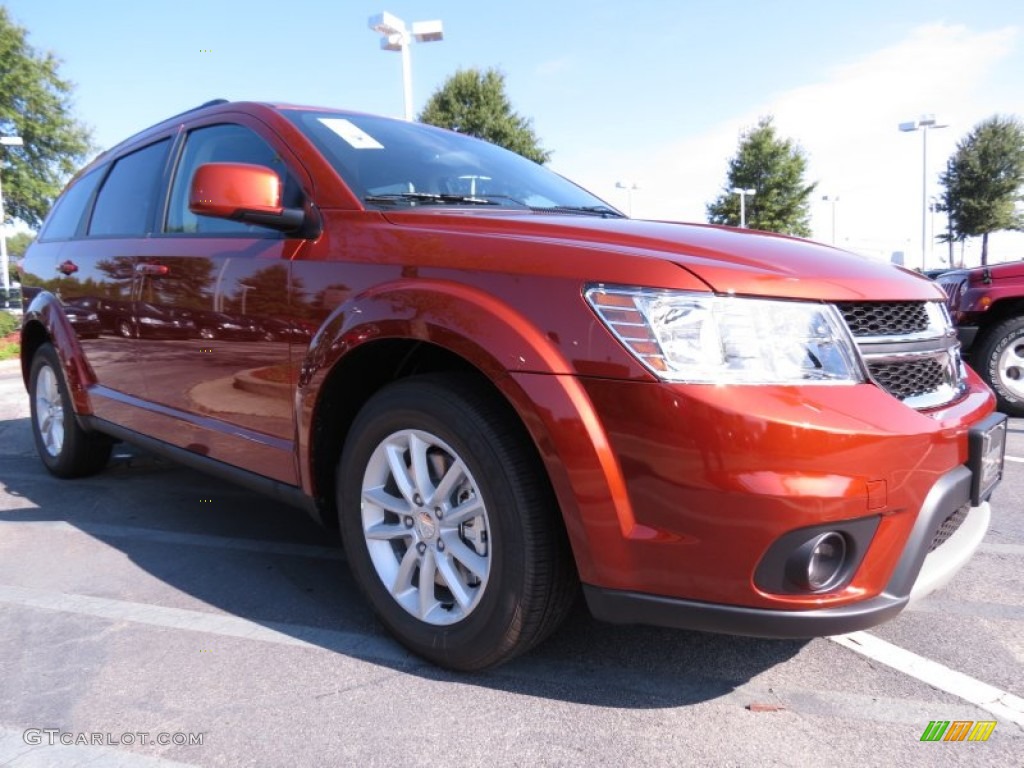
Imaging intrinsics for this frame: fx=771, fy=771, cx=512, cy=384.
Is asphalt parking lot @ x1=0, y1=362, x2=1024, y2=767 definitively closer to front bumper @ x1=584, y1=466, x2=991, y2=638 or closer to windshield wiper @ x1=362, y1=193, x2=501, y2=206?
front bumper @ x1=584, y1=466, x2=991, y2=638

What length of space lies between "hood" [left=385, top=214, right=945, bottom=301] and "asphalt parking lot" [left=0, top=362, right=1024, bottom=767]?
3.50ft

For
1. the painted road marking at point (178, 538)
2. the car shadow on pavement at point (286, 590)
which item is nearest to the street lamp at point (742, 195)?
the car shadow on pavement at point (286, 590)

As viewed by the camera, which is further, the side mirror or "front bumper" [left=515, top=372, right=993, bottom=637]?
the side mirror

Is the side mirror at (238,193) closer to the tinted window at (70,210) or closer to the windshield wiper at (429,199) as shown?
→ the windshield wiper at (429,199)

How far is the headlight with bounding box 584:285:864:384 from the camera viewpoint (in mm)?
Result: 1751

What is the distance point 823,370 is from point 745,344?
20cm

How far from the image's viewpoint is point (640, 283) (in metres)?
1.81

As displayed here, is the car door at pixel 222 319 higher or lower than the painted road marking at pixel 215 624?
higher

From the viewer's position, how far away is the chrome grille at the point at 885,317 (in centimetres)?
190

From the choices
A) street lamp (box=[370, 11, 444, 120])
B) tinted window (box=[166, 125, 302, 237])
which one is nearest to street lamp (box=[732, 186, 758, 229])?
street lamp (box=[370, 11, 444, 120])

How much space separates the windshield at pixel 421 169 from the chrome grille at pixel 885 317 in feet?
4.17

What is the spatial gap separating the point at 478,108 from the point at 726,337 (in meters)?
30.6

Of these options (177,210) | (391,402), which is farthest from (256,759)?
(177,210)

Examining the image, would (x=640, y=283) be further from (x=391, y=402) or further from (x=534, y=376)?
(x=391, y=402)
